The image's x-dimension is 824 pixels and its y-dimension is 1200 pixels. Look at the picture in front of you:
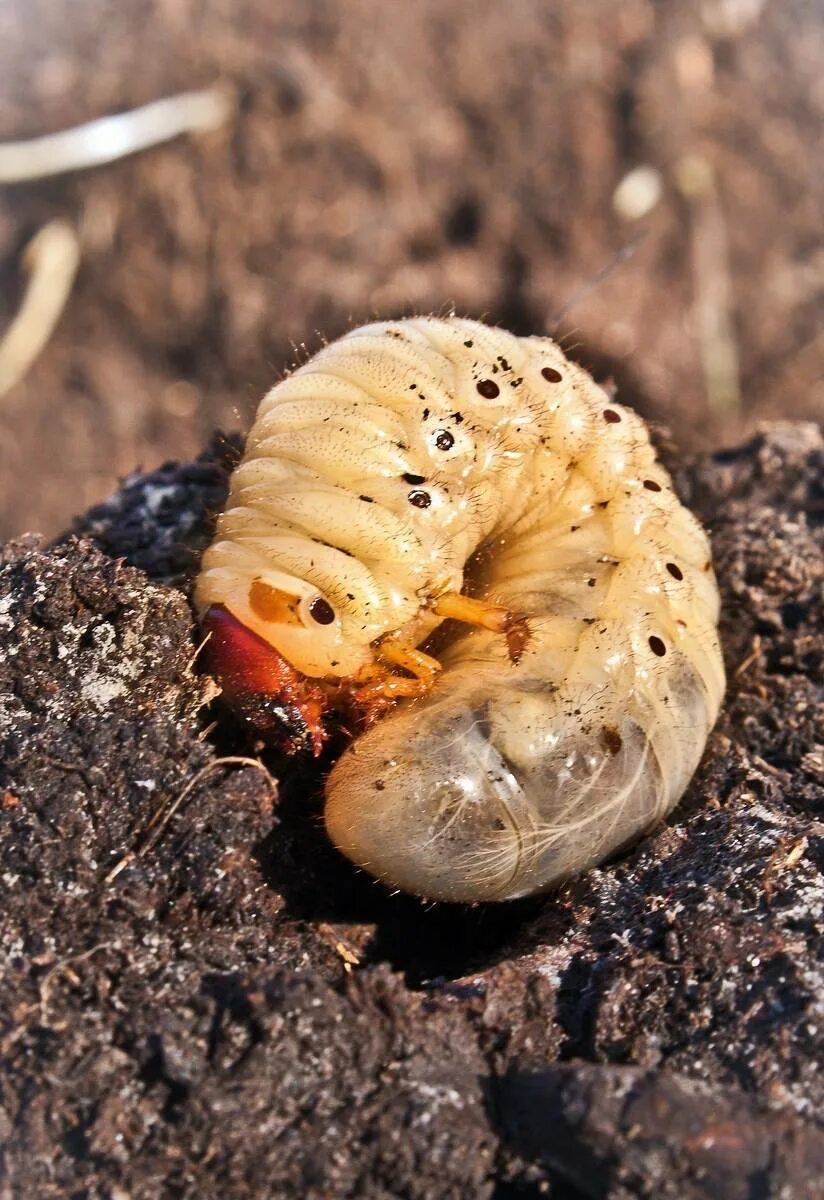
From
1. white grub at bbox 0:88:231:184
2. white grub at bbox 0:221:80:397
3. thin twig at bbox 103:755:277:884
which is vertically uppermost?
white grub at bbox 0:88:231:184

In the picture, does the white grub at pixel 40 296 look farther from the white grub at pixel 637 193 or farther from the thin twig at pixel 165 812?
the thin twig at pixel 165 812

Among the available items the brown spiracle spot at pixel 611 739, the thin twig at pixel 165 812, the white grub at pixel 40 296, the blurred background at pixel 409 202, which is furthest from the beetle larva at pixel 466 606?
the white grub at pixel 40 296

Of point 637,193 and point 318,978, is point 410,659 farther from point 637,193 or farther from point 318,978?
point 637,193

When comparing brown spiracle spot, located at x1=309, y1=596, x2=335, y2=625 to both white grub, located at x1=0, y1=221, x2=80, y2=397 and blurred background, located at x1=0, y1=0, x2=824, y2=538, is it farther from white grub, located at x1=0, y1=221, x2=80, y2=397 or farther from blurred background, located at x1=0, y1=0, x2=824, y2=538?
white grub, located at x1=0, y1=221, x2=80, y2=397

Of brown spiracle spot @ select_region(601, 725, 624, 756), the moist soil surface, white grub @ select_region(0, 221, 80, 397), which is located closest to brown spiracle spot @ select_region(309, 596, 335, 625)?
the moist soil surface

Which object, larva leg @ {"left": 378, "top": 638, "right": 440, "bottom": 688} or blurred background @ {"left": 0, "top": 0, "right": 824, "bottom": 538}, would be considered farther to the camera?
blurred background @ {"left": 0, "top": 0, "right": 824, "bottom": 538}

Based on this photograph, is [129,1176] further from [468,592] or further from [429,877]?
[468,592]

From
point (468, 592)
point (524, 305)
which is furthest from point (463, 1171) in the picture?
point (524, 305)
